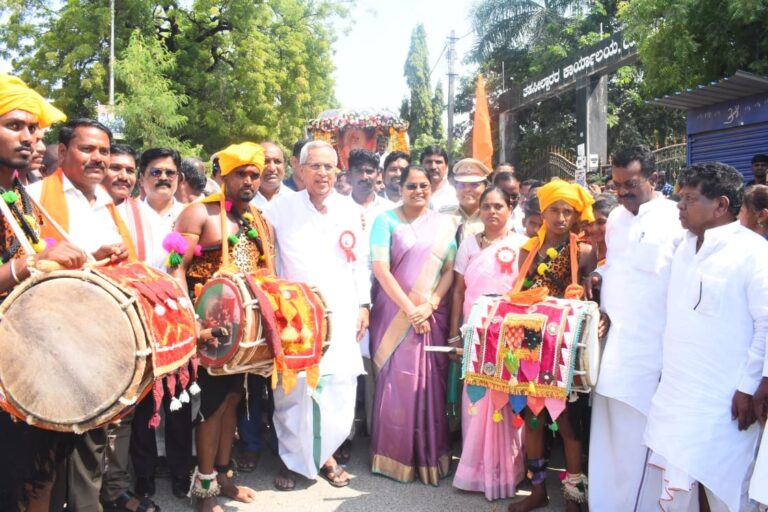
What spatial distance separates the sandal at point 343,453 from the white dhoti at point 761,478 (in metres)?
2.79

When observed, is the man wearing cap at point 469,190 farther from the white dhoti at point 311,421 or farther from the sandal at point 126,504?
the sandal at point 126,504

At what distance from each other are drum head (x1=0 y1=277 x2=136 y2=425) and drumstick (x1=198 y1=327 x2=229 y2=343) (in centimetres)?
74

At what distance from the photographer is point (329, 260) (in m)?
4.55

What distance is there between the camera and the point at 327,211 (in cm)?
461

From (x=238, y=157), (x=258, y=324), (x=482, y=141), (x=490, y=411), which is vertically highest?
(x=482, y=141)

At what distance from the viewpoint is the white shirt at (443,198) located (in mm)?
5957

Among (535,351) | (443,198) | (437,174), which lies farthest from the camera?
(443,198)

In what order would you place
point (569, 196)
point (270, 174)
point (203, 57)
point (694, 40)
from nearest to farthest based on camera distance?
point (569, 196) < point (270, 174) < point (694, 40) < point (203, 57)

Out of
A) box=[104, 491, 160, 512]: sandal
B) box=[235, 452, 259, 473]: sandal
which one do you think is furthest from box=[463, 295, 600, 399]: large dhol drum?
box=[104, 491, 160, 512]: sandal

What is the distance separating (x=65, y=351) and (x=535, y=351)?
2.23 m

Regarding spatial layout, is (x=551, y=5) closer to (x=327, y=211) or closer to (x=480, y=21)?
(x=480, y=21)

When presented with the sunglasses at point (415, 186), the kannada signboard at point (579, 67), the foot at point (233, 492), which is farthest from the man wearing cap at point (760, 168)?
the kannada signboard at point (579, 67)

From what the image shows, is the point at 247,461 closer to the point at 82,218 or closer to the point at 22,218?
the point at 82,218

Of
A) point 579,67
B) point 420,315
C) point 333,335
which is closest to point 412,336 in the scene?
point 420,315
